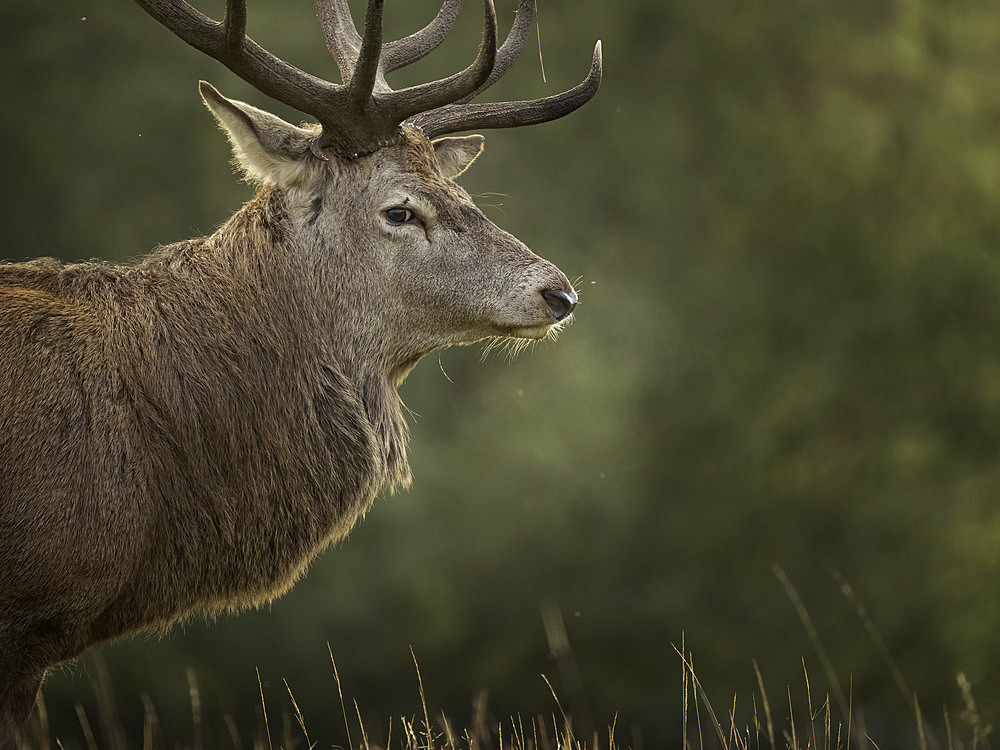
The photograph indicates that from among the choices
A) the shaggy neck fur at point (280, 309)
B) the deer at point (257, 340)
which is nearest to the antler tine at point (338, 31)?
the deer at point (257, 340)

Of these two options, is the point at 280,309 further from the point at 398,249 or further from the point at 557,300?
the point at 557,300

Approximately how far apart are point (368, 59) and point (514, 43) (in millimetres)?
848

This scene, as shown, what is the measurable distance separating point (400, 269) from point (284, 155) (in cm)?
50

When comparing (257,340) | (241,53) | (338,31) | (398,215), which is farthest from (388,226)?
(338,31)

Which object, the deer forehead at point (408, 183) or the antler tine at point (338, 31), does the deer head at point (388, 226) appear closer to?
the deer forehead at point (408, 183)

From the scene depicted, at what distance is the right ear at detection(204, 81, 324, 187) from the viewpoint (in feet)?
11.4

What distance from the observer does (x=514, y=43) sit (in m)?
4.18

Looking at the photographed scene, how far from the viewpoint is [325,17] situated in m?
4.21

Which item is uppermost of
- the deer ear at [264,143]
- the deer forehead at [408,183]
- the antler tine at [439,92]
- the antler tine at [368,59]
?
the antler tine at [368,59]

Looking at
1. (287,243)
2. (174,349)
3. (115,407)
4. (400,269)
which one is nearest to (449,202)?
(400,269)

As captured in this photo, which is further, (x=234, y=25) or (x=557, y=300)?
(x=557, y=300)

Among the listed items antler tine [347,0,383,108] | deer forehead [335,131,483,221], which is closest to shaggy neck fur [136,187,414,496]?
deer forehead [335,131,483,221]

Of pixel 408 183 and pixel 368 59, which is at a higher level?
pixel 368 59

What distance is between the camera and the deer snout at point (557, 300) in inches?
140
